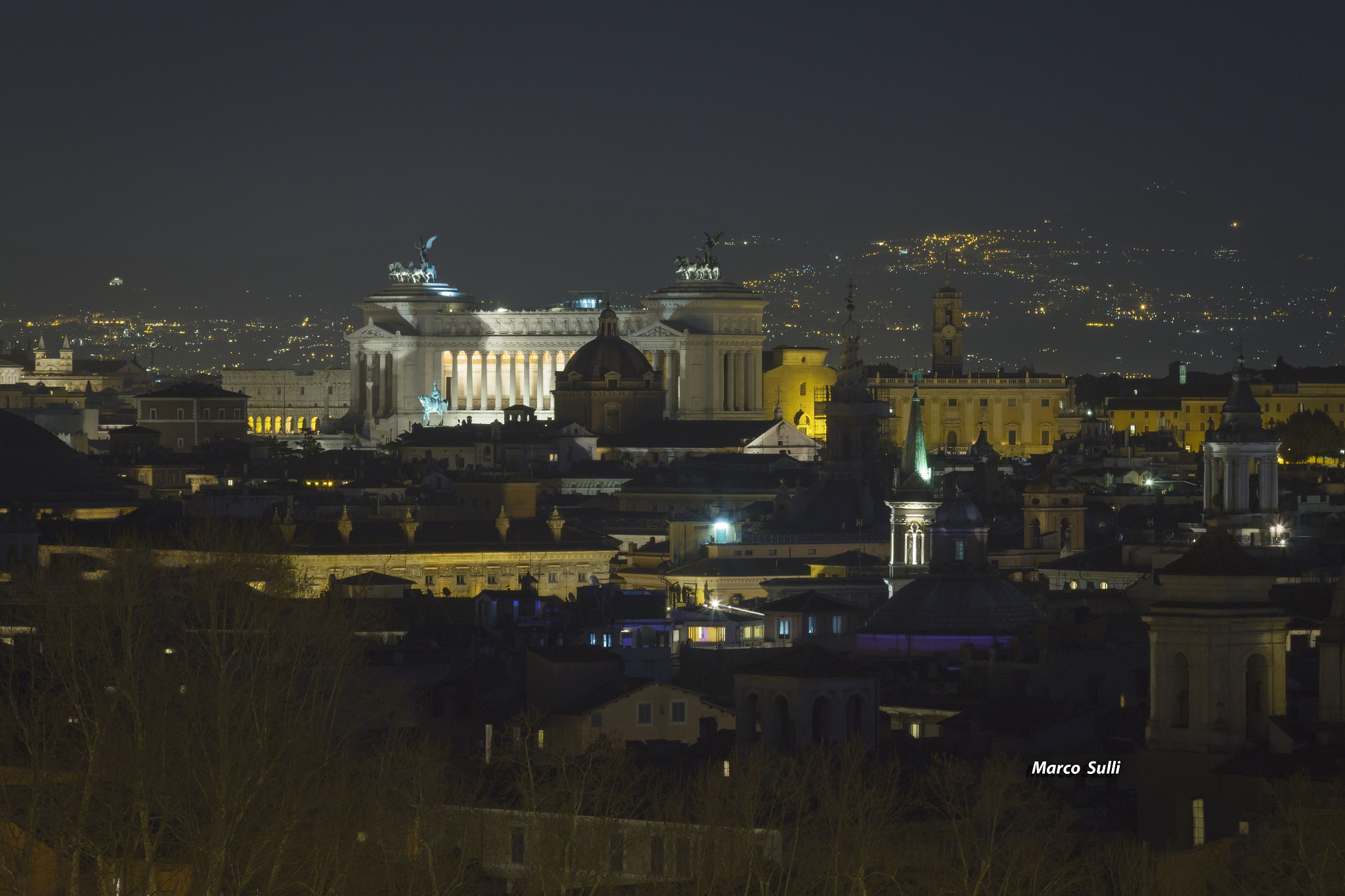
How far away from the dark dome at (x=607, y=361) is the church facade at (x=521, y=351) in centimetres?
1711

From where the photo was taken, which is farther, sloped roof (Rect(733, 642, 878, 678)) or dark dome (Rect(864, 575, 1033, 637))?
dark dome (Rect(864, 575, 1033, 637))

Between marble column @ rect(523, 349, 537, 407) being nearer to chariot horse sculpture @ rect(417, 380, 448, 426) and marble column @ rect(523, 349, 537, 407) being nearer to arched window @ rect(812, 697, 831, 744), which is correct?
chariot horse sculpture @ rect(417, 380, 448, 426)

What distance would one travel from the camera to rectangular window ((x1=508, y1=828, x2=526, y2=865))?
40.1 metres

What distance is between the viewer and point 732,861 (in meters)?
37.2

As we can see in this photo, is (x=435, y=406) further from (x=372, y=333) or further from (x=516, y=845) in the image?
(x=516, y=845)

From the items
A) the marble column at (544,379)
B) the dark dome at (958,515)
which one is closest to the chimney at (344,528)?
the dark dome at (958,515)

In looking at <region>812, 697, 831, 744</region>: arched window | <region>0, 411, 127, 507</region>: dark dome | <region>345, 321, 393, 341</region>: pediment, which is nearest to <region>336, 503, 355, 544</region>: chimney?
<region>0, 411, 127, 507</region>: dark dome

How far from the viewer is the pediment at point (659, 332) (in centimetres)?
18250

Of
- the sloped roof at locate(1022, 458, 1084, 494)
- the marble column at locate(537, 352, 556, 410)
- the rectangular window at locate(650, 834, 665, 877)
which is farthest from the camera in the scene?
the marble column at locate(537, 352, 556, 410)

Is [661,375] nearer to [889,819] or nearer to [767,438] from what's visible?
[767,438]

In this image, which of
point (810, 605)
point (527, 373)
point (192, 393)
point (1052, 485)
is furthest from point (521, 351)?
point (810, 605)

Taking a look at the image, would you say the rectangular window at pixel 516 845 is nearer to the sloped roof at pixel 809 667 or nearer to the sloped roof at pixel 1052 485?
the sloped roof at pixel 809 667

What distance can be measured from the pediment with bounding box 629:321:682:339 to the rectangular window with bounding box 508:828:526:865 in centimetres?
14212

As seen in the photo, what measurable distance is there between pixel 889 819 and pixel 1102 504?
226 ft
